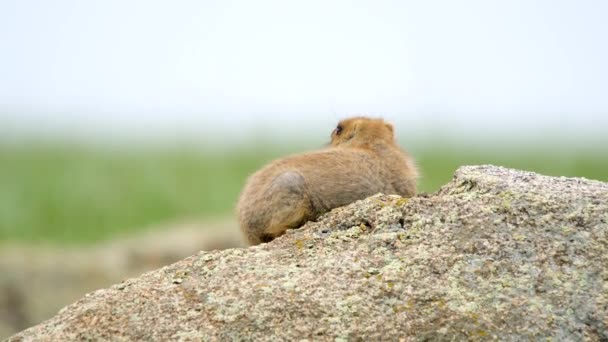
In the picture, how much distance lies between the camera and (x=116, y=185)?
2531 cm

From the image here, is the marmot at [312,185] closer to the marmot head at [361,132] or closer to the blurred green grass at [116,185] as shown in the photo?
the marmot head at [361,132]

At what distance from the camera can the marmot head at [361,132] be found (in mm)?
7977

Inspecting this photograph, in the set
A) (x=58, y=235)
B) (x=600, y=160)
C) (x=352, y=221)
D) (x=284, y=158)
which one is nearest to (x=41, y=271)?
(x=58, y=235)

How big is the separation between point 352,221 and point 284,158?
1844 millimetres

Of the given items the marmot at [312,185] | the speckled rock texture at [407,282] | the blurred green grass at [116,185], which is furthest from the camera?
the blurred green grass at [116,185]

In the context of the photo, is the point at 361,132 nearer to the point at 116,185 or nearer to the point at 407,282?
the point at 407,282

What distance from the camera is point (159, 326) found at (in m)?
4.96

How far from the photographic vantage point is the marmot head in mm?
7977

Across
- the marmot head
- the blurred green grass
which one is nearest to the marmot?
the marmot head

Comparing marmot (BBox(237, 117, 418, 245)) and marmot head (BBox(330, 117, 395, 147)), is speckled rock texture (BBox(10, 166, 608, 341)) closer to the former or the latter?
marmot (BBox(237, 117, 418, 245))

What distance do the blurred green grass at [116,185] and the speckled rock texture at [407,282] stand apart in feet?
39.3

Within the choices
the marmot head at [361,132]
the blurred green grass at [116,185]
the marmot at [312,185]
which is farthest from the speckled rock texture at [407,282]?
the blurred green grass at [116,185]

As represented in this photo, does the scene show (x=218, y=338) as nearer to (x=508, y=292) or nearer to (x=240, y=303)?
(x=240, y=303)

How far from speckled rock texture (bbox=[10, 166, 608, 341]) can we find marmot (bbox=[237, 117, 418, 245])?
1210 millimetres
